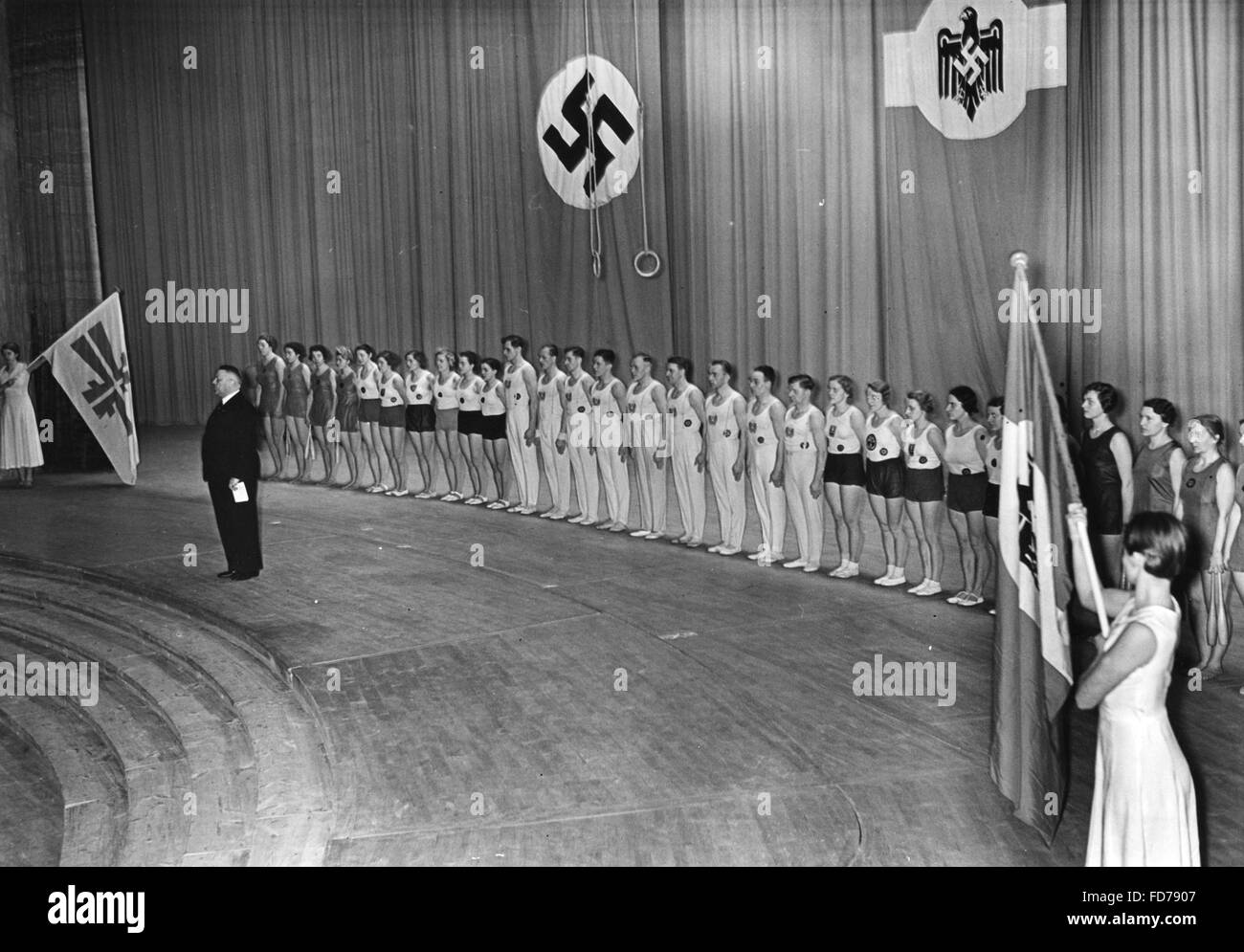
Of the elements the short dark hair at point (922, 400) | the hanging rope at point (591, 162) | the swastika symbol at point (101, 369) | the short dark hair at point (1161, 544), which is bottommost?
the short dark hair at point (1161, 544)

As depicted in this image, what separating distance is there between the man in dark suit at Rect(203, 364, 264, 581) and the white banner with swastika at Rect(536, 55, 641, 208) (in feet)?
14.1

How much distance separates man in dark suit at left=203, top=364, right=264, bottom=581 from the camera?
9.21 metres

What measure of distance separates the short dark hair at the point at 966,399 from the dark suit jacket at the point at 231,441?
4.63 meters

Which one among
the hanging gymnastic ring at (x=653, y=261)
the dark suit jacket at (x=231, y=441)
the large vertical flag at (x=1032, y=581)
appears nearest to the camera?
the large vertical flag at (x=1032, y=581)

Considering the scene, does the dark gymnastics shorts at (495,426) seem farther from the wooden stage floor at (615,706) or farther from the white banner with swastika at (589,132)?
the white banner with swastika at (589,132)

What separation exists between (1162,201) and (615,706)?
4640 mm

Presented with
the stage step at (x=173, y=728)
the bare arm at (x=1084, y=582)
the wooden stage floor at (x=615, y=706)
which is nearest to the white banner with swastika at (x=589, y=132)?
the wooden stage floor at (x=615, y=706)

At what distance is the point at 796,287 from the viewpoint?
10961 millimetres

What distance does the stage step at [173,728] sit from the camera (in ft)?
19.3

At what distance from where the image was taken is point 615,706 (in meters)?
7.01

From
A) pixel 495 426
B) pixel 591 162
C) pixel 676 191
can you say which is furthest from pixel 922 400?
pixel 591 162

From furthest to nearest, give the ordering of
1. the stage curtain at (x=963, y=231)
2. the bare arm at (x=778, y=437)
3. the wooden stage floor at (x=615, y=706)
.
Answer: the bare arm at (x=778, y=437) < the stage curtain at (x=963, y=231) < the wooden stage floor at (x=615, y=706)
